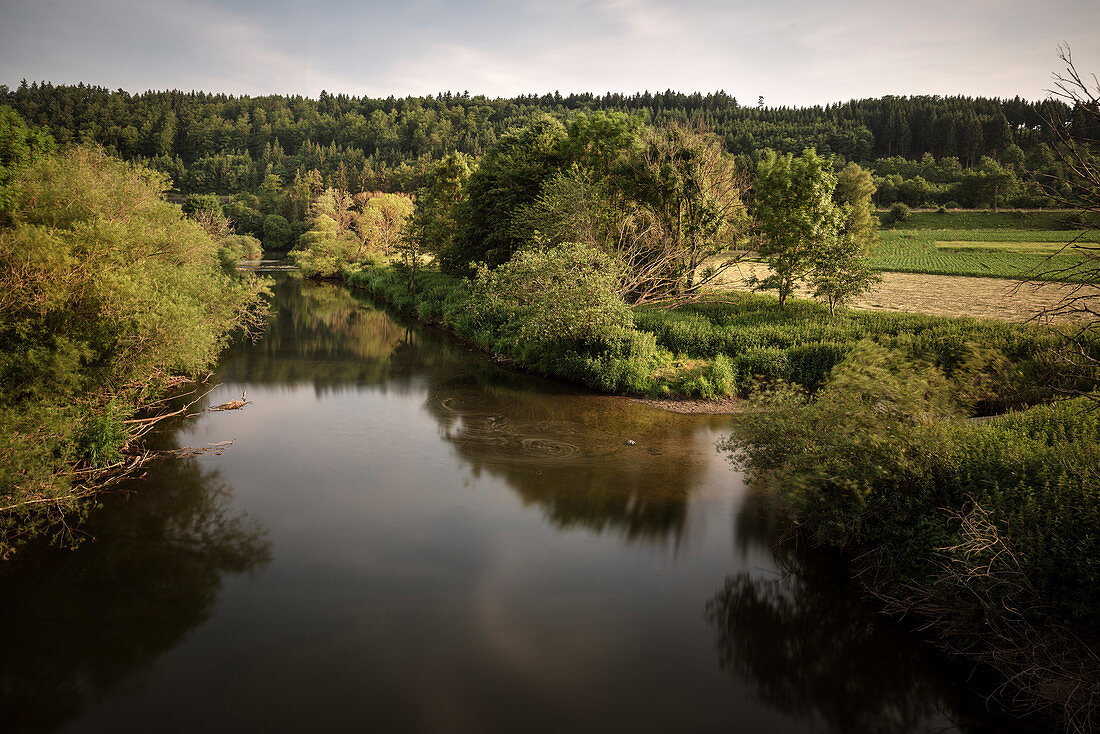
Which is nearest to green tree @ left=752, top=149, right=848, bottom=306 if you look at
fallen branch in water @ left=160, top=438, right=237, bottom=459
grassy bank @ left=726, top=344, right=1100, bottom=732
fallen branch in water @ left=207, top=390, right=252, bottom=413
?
grassy bank @ left=726, top=344, right=1100, bottom=732

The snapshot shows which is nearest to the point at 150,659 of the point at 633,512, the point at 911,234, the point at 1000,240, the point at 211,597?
the point at 211,597

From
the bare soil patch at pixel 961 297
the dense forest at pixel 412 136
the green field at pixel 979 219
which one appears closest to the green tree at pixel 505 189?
the bare soil patch at pixel 961 297

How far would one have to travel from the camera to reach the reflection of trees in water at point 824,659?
8188 mm

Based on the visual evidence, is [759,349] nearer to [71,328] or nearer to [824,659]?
[824,659]

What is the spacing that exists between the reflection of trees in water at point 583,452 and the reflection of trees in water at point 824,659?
2546 millimetres

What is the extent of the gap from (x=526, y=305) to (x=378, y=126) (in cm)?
16388

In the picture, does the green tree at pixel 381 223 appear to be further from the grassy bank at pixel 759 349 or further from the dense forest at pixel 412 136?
the grassy bank at pixel 759 349

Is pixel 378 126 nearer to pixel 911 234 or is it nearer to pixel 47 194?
pixel 911 234

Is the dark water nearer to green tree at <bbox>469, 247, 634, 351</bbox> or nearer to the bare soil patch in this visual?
green tree at <bbox>469, 247, 634, 351</bbox>

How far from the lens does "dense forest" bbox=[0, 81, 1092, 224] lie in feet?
329

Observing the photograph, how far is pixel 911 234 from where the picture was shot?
244 feet

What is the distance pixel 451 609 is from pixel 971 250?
224ft

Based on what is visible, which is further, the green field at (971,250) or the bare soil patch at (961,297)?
the green field at (971,250)

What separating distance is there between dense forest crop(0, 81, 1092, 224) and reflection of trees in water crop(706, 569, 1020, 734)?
80.7 meters
